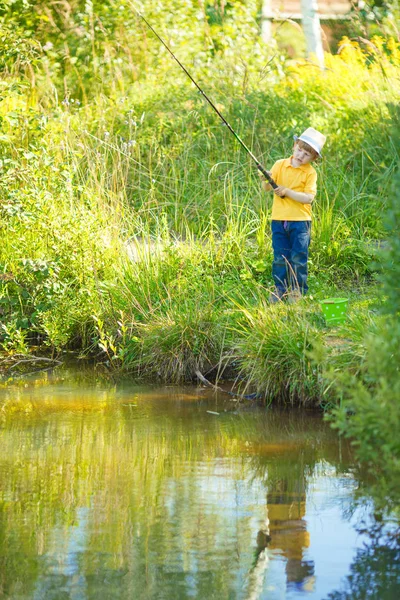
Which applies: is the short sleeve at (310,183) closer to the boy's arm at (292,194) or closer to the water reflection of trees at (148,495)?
the boy's arm at (292,194)

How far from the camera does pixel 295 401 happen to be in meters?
6.27

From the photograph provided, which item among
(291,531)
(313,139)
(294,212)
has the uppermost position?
(313,139)

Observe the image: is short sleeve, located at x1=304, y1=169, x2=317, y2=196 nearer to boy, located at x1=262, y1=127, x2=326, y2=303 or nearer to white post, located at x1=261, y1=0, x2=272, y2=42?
boy, located at x1=262, y1=127, x2=326, y2=303

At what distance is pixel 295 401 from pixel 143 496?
5.80ft

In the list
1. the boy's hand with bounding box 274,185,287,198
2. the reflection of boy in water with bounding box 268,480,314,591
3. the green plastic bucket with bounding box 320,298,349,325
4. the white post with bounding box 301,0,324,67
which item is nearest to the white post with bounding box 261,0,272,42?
the white post with bounding box 301,0,324,67

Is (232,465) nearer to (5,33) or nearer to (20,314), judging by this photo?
(20,314)

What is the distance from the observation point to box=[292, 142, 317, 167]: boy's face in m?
7.12

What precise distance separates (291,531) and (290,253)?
3227 mm

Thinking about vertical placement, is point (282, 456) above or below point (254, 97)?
below

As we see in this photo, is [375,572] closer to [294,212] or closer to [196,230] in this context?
[294,212]

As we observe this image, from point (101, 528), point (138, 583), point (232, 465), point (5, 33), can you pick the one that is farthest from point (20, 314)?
point (138, 583)

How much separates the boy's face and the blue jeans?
438 mm

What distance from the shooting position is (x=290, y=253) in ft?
24.0

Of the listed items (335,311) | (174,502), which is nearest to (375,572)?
(174,502)
